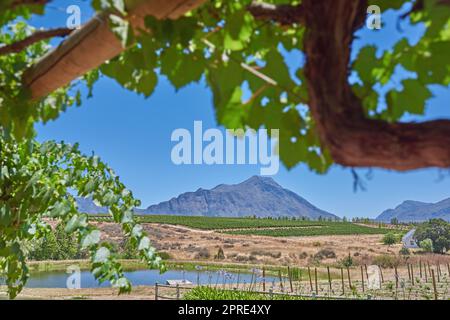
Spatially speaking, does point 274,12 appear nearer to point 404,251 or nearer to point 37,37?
point 37,37

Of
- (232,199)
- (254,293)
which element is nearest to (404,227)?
(254,293)

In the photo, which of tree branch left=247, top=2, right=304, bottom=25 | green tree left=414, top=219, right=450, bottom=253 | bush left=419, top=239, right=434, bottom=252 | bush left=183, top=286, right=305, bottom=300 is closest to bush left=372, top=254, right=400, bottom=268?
bush left=419, top=239, right=434, bottom=252

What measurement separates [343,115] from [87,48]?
0.62m

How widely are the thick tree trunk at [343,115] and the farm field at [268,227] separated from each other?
1254 inches

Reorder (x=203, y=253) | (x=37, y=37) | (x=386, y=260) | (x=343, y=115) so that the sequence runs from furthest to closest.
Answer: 1. (x=203, y=253)
2. (x=386, y=260)
3. (x=37, y=37)
4. (x=343, y=115)

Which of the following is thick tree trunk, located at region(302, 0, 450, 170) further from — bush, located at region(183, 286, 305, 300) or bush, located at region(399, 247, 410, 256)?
bush, located at region(399, 247, 410, 256)

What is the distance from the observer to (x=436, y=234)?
30.0 meters

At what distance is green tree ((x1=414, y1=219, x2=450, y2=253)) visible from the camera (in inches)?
1138

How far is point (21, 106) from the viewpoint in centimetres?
130

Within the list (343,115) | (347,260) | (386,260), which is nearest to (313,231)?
(347,260)

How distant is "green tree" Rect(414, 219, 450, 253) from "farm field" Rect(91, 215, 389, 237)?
3043mm
